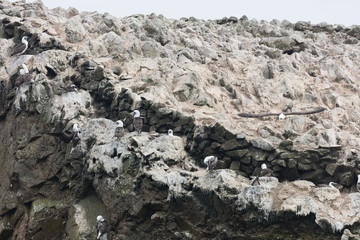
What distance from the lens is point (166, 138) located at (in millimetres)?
17469

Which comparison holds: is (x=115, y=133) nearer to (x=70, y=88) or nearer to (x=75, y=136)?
(x=75, y=136)

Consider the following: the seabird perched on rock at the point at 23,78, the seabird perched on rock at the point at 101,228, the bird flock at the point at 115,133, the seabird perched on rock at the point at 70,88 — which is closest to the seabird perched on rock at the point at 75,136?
the bird flock at the point at 115,133

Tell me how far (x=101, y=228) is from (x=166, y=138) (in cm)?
442

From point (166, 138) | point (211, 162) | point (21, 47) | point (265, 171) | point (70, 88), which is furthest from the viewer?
point (21, 47)

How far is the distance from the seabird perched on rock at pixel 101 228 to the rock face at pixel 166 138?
0.31 meters

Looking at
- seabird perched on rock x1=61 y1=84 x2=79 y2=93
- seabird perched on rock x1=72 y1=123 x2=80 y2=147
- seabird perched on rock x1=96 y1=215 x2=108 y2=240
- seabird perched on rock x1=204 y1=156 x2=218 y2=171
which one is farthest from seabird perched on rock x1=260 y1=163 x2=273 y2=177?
seabird perched on rock x1=61 y1=84 x2=79 y2=93

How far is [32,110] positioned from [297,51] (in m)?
17.2

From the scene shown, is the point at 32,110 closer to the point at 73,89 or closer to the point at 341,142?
the point at 73,89

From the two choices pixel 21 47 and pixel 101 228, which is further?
pixel 21 47

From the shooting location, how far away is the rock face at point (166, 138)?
50.4ft

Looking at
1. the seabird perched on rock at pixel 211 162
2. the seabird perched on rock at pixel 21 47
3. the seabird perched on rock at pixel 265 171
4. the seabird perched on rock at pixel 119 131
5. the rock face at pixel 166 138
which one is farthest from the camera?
the seabird perched on rock at pixel 21 47

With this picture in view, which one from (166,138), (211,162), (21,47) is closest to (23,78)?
(21,47)

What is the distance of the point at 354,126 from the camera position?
19281 mm

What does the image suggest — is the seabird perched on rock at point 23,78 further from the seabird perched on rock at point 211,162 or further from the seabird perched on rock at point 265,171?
the seabird perched on rock at point 265,171
